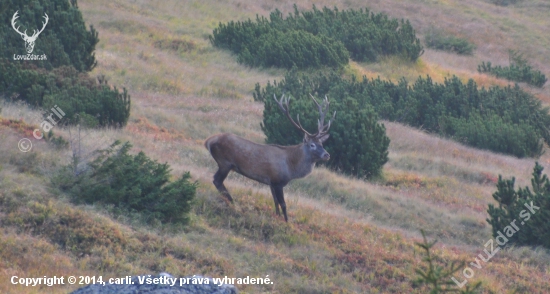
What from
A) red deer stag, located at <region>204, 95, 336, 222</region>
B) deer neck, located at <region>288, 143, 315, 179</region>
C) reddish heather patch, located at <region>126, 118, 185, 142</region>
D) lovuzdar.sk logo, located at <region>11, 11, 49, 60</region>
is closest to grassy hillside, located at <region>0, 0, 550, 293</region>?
reddish heather patch, located at <region>126, 118, 185, 142</region>

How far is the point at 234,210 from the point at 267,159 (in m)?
0.96

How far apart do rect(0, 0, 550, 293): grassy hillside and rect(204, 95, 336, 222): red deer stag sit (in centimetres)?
47

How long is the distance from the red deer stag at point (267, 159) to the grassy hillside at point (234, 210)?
466 millimetres

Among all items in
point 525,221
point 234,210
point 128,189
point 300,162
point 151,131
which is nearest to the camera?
point 128,189

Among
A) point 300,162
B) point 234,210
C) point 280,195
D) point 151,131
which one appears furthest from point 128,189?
Answer: point 151,131

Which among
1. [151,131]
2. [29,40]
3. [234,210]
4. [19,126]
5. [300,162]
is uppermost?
[19,126]

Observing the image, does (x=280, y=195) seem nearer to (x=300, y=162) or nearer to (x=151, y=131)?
(x=300, y=162)

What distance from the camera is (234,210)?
37.1 ft

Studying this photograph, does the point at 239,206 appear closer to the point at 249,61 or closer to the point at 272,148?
the point at 272,148

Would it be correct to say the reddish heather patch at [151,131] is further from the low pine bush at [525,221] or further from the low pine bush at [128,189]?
the low pine bush at [525,221]

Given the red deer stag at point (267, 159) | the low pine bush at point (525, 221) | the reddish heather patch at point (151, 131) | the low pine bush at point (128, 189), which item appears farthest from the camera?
the reddish heather patch at point (151, 131)

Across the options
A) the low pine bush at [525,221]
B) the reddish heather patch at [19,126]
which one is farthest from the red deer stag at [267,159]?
the low pine bush at [525,221]

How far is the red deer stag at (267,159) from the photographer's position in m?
11.4

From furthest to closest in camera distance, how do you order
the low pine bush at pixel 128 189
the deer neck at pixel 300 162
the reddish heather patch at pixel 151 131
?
the reddish heather patch at pixel 151 131
the deer neck at pixel 300 162
the low pine bush at pixel 128 189
